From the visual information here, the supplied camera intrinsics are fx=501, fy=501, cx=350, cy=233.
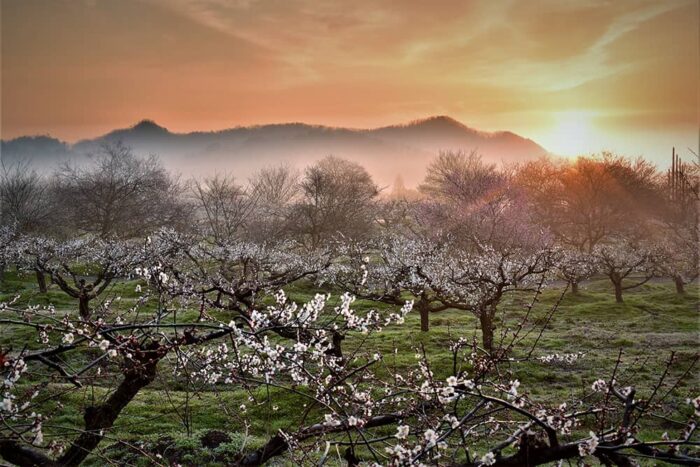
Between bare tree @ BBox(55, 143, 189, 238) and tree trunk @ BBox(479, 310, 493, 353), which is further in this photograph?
bare tree @ BBox(55, 143, 189, 238)

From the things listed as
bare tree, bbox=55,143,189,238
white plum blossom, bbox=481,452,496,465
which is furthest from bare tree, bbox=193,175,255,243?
white plum blossom, bbox=481,452,496,465

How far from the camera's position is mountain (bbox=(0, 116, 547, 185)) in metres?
144

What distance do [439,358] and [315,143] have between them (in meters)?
143

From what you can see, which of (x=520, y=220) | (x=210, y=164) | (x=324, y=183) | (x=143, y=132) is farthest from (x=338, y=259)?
(x=143, y=132)

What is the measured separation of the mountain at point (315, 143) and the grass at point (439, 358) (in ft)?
354

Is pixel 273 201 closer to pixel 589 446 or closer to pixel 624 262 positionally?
pixel 624 262

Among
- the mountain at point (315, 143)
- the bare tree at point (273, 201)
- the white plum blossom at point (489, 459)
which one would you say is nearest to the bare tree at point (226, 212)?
the bare tree at point (273, 201)

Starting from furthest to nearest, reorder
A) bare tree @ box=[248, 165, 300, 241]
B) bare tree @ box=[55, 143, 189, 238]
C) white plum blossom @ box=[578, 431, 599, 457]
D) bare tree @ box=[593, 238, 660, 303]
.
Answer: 1. bare tree @ box=[55, 143, 189, 238]
2. bare tree @ box=[248, 165, 300, 241]
3. bare tree @ box=[593, 238, 660, 303]
4. white plum blossom @ box=[578, 431, 599, 457]

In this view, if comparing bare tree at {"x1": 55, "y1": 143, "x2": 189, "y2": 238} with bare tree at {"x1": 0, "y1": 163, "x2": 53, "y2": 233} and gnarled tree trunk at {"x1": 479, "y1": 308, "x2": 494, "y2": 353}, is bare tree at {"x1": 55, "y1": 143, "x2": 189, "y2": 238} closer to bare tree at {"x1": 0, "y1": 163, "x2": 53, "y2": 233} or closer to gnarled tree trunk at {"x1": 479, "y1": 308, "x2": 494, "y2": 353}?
bare tree at {"x1": 0, "y1": 163, "x2": 53, "y2": 233}

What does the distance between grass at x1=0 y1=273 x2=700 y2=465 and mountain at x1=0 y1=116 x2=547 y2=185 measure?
354ft

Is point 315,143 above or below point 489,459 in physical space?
above

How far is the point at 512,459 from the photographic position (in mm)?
3262

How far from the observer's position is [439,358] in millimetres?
15977

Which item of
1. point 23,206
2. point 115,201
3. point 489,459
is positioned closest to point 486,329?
point 489,459
